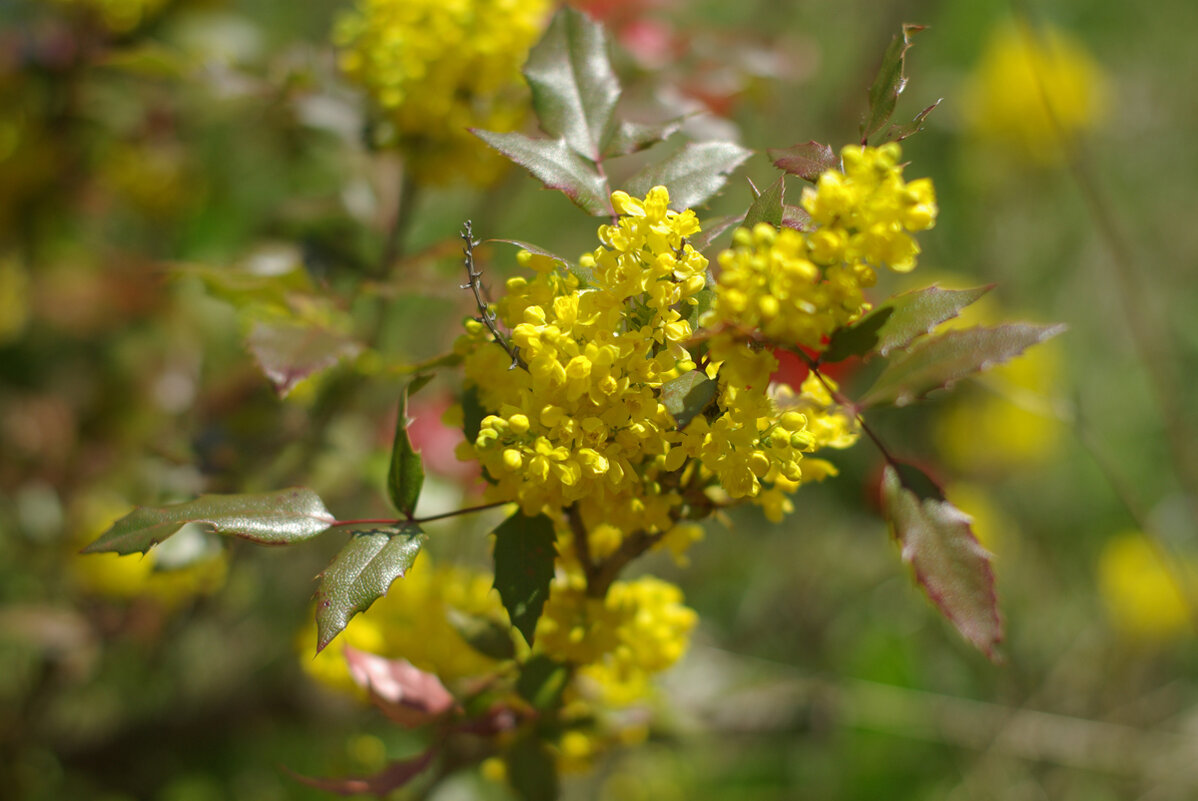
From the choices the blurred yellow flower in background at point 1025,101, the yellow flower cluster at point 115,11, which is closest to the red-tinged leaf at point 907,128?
the yellow flower cluster at point 115,11

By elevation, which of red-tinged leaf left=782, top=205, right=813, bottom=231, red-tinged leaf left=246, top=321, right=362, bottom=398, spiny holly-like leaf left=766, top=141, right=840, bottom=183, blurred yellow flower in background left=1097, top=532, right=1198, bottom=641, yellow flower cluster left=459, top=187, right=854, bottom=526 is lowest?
blurred yellow flower in background left=1097, top=532, right=1198, bottom=641

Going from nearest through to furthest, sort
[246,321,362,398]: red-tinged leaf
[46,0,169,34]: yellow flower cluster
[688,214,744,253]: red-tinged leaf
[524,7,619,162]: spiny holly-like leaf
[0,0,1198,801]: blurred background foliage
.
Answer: [688,214,744,253]: red-tinged leaf, [524,7,619,162]: spiny holly-like leaf, [246,321,362,398]: red-tinged leaf, [0,0,1198,801]: blurred background foliage, [46,0,169,34]: yellow flower cluster

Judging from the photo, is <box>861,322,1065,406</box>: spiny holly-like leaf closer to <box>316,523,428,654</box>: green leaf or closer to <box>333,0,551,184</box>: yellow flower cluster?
<box>316,523,428,654</box>: green leaf

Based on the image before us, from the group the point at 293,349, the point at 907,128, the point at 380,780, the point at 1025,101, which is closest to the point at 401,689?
the point at 380,780

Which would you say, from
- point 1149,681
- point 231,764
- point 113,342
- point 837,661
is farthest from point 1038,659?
point 113,342

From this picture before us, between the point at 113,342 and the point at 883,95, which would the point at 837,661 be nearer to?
the point at 883,95

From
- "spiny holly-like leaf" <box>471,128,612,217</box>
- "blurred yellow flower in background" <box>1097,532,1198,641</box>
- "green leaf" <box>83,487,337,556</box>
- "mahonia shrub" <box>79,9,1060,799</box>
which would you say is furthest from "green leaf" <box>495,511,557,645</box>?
"blurred yellow flower in background" <box>1097,532,1198,641</box>

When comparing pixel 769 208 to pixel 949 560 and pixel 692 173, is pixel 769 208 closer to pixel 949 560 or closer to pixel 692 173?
pixel 692 173

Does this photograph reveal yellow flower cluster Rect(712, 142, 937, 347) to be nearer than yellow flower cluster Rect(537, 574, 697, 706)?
Yes
